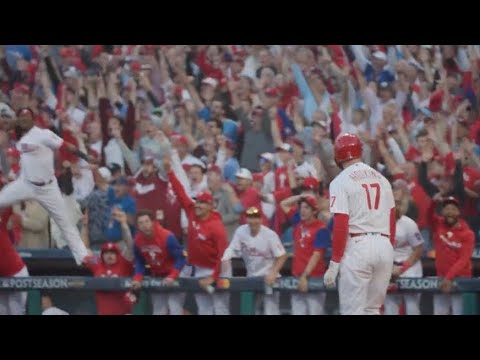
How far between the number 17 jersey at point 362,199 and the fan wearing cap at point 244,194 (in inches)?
135

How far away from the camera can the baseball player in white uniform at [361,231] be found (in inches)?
273

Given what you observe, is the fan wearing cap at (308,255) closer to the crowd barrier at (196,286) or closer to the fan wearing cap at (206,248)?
the crowd barrier at (196,286)

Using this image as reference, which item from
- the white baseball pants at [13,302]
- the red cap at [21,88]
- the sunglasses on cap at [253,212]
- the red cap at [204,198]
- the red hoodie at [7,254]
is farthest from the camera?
the red cap at [21,88]

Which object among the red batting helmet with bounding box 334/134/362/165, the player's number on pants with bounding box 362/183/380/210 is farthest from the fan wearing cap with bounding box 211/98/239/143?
the player's number on pants with bounding box 362/183/380/210

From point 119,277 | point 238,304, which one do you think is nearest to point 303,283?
point 238,304

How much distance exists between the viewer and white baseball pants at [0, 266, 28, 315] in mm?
9969

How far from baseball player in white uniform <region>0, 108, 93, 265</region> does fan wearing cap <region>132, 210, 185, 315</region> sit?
97 centimetres

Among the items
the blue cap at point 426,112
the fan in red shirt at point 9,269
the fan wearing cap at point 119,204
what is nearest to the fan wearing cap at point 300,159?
the blue cap at point 426,112

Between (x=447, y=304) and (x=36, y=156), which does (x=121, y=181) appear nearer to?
(x=36, y=156)

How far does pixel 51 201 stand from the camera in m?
10.5

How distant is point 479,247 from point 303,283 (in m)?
1.81

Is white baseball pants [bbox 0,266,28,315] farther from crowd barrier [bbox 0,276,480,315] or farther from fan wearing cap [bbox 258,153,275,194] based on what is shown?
fan wearing cap [bbox 258,153,275,194]

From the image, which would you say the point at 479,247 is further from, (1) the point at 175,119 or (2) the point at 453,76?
(1) the point at 175,119

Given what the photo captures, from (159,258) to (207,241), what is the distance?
1.44 feet
